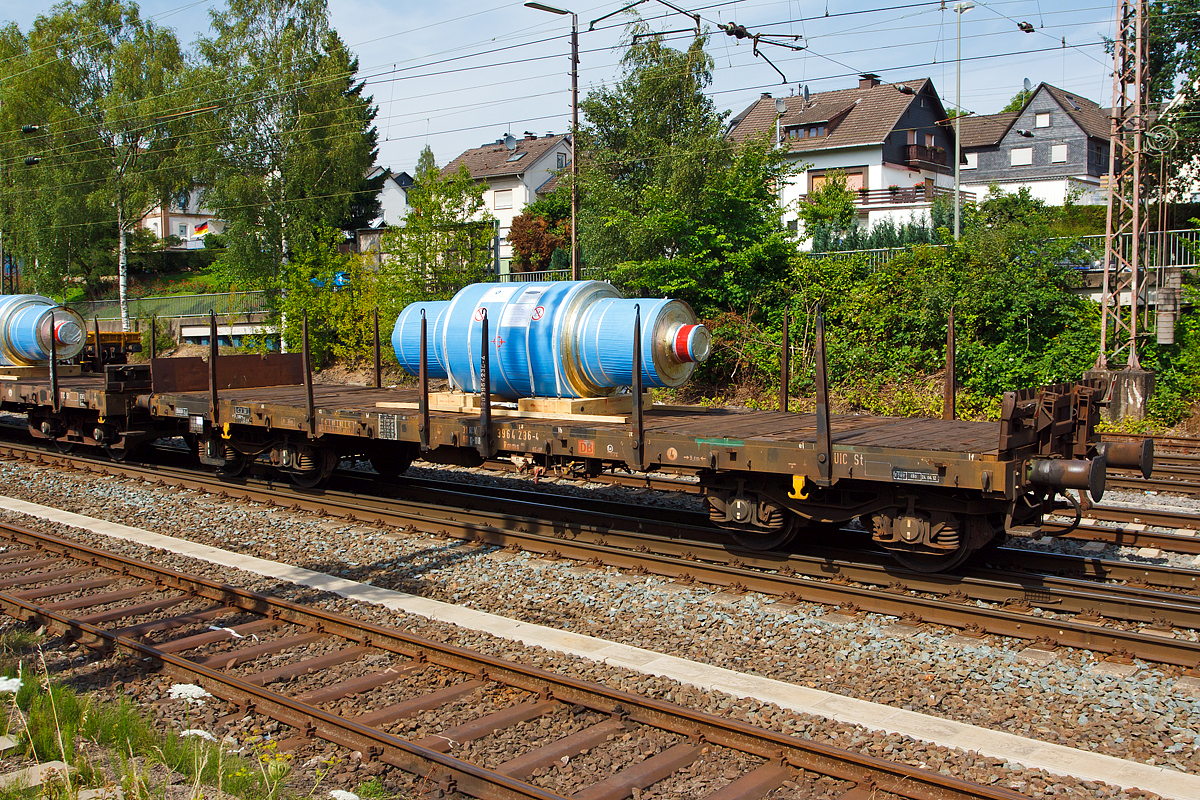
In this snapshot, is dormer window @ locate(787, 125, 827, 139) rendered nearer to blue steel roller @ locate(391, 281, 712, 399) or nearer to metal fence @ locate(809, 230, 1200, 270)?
metal fence @ locate(809, 230, 1200, 270)

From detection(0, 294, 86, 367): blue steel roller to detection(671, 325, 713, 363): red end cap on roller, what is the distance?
1527cm

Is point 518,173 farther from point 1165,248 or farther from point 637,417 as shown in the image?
point 637,417

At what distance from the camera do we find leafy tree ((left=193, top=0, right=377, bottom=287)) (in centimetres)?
3775

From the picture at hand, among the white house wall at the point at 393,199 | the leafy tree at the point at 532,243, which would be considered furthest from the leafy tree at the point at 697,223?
the white house wall at the point at 393,199

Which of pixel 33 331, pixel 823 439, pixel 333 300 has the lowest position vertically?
pixel 823 439

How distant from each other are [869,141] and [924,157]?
6675 mm

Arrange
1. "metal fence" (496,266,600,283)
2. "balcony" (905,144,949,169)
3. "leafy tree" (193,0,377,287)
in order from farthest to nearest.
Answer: "balcony" (905,144,949,169) < "leafy tree" (193,0,377,287) < "metal fence" (496,266,600,283)

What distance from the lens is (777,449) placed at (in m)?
8.28

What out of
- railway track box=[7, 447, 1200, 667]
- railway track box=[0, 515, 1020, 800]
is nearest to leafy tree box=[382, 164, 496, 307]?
railway track box=[7, 447, 1200, 667]

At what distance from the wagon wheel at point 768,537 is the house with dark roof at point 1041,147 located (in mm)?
50241

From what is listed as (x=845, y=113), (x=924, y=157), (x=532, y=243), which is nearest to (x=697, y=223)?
(x=532, y=243)

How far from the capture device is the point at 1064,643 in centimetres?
714

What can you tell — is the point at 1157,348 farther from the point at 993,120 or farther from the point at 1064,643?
the point at 993,120

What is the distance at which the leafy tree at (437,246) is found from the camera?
2745 centimetres
